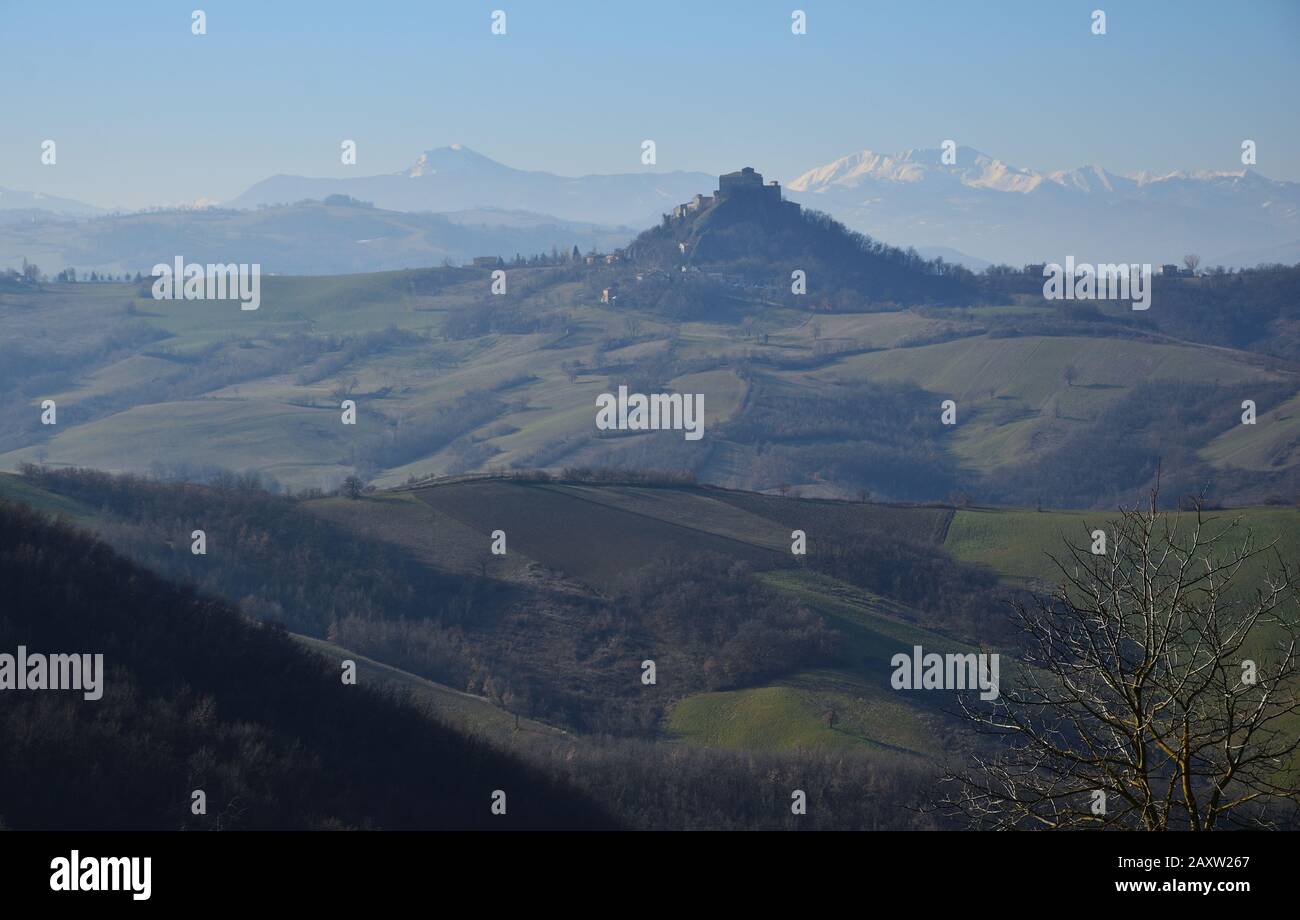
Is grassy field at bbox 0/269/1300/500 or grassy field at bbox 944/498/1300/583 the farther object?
grassy field at bbox 0/269/1300/500

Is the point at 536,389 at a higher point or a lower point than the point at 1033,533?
higher

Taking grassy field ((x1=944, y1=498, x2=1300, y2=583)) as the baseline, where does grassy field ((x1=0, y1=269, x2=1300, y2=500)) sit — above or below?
above

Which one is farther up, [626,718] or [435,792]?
[435,792]

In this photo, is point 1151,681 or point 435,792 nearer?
point 1151,681

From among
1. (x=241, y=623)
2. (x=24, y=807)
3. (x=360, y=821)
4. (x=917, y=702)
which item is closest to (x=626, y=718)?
(x=917, y=702)

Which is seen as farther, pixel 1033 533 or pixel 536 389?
pixel 536 389

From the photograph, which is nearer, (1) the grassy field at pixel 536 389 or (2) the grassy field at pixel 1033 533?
(2) the grassy field at pixel 1033 533

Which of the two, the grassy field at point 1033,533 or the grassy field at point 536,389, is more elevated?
the grassy field at point 536,389
